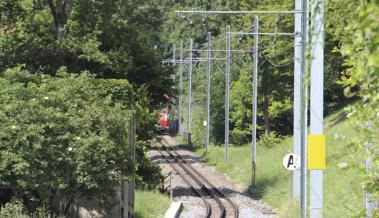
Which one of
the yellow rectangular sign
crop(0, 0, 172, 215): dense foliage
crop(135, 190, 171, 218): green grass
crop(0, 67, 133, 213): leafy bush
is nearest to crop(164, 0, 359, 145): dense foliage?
crop(135, 190, 171, 218): green grass

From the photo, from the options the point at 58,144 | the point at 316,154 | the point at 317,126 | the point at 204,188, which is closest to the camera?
the point at 316,154

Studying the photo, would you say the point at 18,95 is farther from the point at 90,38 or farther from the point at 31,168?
the point at 90,38

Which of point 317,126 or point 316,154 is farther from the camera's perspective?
point 317,126

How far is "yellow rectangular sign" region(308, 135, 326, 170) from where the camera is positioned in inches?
559

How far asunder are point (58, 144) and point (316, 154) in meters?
5.63

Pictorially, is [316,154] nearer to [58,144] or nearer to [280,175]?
[58,144]

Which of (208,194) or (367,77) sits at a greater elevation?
(367,77)

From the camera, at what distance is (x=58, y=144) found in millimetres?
15820

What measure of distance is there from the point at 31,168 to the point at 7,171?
0.51 m

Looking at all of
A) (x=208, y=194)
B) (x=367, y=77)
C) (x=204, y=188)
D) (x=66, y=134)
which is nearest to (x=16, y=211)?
(x=66, y=134)

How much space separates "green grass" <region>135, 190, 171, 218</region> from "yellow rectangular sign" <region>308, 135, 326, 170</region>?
7.85 m

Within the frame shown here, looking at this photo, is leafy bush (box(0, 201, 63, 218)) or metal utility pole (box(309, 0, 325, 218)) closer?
metal utility pole (box(309, 0, 325, 218))

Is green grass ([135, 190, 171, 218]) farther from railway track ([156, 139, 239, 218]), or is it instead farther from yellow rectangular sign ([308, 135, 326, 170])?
yellow rectangular sign ([308, 135, 326, 170])

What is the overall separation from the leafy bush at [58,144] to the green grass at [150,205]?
4.67 meters
